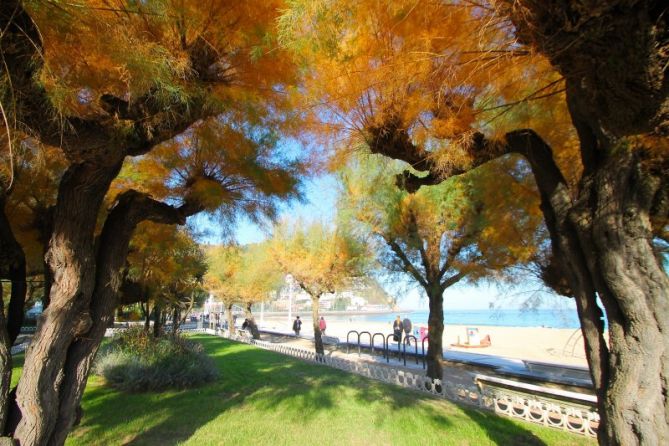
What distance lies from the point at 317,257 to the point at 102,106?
40.1 feet

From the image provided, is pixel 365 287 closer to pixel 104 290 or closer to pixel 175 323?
pixel 175 323

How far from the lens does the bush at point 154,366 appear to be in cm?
812

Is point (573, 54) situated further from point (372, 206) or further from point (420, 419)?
point (372, 206)

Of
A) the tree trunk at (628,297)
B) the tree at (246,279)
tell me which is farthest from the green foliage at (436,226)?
the tree at (246,279)

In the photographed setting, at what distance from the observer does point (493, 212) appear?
708 cm

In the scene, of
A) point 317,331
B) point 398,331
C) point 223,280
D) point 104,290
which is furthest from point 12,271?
point 223,280

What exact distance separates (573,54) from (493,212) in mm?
5076

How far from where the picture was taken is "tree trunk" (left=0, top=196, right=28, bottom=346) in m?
4.37

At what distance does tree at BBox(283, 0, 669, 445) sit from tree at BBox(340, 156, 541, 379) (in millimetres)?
3439

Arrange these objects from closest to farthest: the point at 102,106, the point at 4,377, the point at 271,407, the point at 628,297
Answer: the point at 628,297 < the point at 4,377 < the point at 102,106 < the point at 271,407

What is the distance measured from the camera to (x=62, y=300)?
3.79 m

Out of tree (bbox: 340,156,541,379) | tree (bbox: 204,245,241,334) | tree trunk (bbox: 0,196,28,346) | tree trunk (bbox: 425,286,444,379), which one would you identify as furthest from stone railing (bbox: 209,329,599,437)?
Answer: tree (bbox: 204,245,241,334)

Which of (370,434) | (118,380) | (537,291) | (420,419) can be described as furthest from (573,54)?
(118,380)

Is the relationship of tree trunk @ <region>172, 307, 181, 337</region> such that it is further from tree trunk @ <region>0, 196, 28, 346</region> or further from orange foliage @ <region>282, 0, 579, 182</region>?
orange foliage @ <region>282, 0, 579, 182</region>
